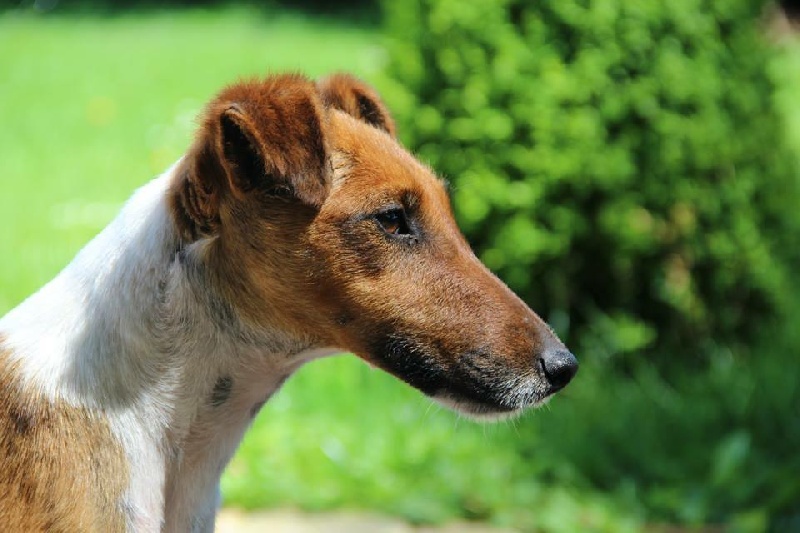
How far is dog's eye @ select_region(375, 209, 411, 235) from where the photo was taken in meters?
3.17

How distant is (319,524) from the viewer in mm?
5410

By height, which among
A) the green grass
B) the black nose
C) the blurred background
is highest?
the black nose

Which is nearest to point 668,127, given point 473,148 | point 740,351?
point 473,148

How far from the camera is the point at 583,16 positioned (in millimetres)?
6355

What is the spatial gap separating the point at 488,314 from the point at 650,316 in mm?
3821

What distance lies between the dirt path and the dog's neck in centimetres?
219

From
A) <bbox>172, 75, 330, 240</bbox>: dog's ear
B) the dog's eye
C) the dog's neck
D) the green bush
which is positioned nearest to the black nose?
the dog's eye

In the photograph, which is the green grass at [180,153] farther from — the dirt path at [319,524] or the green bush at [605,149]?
the green bush at [605,149]

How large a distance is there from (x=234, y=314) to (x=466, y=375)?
0.68 metres

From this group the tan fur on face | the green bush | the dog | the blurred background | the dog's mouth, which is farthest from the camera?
the green bush

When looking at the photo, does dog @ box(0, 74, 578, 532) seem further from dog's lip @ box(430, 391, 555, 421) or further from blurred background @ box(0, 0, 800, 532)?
blurred background @ box(0, 0, 800, 532)

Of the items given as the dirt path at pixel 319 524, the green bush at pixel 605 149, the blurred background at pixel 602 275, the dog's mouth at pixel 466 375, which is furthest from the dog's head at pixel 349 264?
the green bush at pixel 605 149

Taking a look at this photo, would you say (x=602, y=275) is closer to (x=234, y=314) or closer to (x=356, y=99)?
(x=356, y=99)

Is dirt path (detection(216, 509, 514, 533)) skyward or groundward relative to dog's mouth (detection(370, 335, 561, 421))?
groundward
